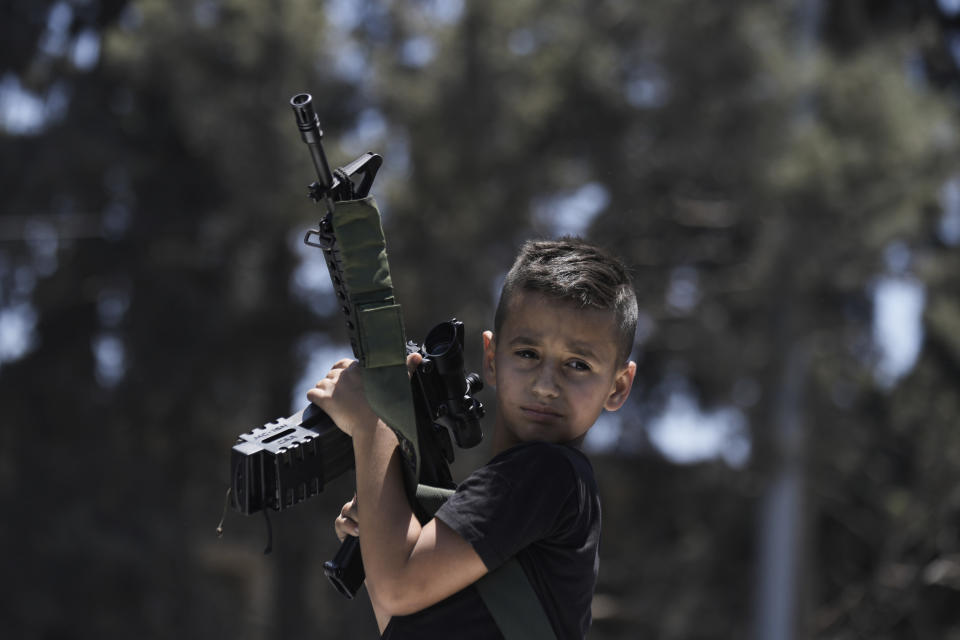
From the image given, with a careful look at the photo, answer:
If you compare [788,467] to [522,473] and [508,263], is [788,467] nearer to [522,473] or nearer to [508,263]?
[508,263]

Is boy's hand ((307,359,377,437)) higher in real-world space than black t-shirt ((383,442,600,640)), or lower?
higher

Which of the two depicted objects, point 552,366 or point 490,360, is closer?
point 552,366

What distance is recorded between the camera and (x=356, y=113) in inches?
382

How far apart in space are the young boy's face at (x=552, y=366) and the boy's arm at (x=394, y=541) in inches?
7.6

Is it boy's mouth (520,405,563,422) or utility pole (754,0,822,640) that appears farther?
utility pole (754,0,822,640)

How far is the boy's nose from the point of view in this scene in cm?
164

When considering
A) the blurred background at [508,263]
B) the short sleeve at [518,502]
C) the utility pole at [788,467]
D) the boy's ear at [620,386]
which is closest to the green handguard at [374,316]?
the short sleeve at [518,502]

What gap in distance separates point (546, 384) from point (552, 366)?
1.1 inches

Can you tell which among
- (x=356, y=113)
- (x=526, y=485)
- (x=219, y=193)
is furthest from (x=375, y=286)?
(x=219, y=193)

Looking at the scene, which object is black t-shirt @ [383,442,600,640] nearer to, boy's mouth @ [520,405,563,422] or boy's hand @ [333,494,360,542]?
boy's mouth @ [520,405,563,422]

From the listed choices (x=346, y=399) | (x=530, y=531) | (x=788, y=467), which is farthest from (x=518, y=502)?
(x=788, y=467)

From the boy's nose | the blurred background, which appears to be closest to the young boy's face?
the boy's nose

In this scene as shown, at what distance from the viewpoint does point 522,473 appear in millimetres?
1562

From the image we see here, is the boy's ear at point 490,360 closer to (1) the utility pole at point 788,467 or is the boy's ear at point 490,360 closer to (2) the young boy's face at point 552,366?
(2) the young boy's face at point 552,366
